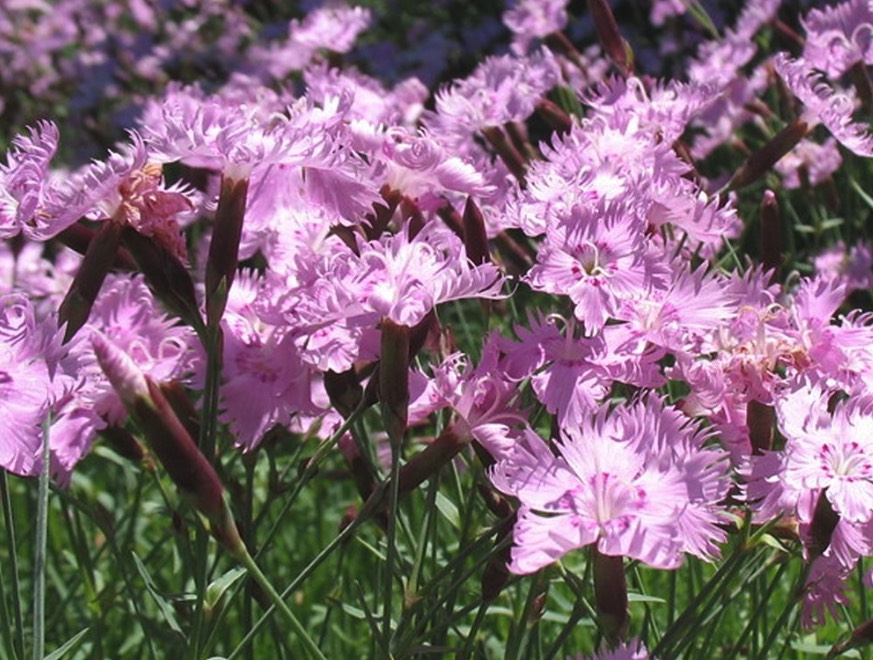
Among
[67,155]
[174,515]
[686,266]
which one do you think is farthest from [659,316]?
[67,155]

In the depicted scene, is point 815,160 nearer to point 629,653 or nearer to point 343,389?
point 343,389

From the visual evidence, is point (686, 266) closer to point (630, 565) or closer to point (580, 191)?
Answer: point (580, 191)

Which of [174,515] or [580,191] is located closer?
[580,191]

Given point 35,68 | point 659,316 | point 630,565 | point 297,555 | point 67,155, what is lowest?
point 297,555

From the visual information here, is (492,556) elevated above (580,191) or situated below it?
below

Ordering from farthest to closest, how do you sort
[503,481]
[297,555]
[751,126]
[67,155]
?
[67,155]
[751,126]
[297,555]
[503,481]

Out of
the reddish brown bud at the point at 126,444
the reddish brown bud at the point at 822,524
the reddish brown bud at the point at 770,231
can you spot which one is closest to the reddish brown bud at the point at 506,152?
the reddish brown bud at the point at 770,231

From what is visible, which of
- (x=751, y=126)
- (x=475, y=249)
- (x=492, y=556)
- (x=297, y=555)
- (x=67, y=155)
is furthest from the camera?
(x=67, y=155)
